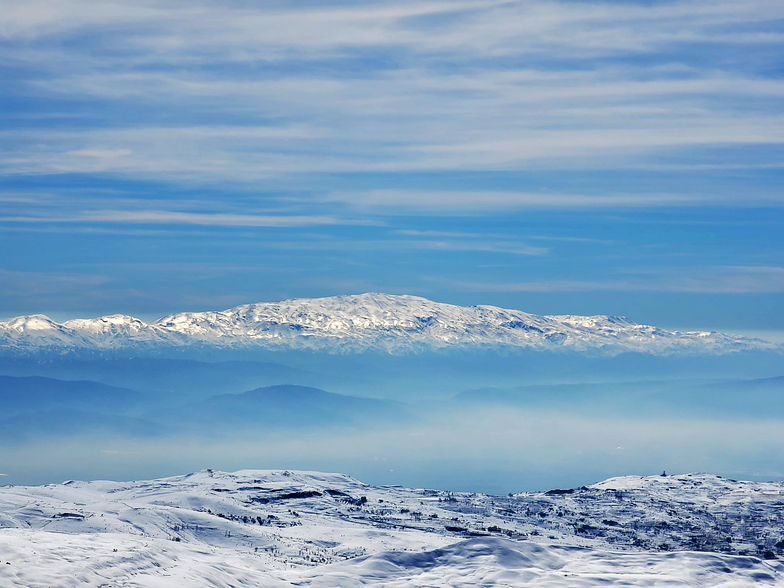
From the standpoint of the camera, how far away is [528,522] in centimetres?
11706

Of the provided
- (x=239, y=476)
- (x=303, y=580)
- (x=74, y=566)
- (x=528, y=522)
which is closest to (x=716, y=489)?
(x=528, y=522)

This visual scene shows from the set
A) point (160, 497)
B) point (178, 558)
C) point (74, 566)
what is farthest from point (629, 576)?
point (160, 497)

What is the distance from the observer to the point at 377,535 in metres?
86.6

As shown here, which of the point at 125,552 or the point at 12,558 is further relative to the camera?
the point at 125,552

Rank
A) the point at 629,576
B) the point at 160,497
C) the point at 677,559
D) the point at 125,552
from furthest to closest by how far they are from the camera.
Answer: the point at 160,497, the point at 677,559, the point at 629,576, the point at 125,552

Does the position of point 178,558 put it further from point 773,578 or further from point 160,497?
point 160,497

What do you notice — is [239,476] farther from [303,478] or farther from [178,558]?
[178,558]

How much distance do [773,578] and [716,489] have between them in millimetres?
122224

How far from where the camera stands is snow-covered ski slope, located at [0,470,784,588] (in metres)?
50.7

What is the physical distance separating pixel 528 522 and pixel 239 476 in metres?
61.9

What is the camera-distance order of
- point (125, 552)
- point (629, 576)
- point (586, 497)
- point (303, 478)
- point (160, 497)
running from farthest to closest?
point (303, 478) < point (586, 497) < point (160, 497) < point (629, 576) < point (125, 552)

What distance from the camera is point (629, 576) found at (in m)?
53.2

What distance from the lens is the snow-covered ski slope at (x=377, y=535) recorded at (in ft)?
166

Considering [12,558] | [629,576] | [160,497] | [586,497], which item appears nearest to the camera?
[12,558]
